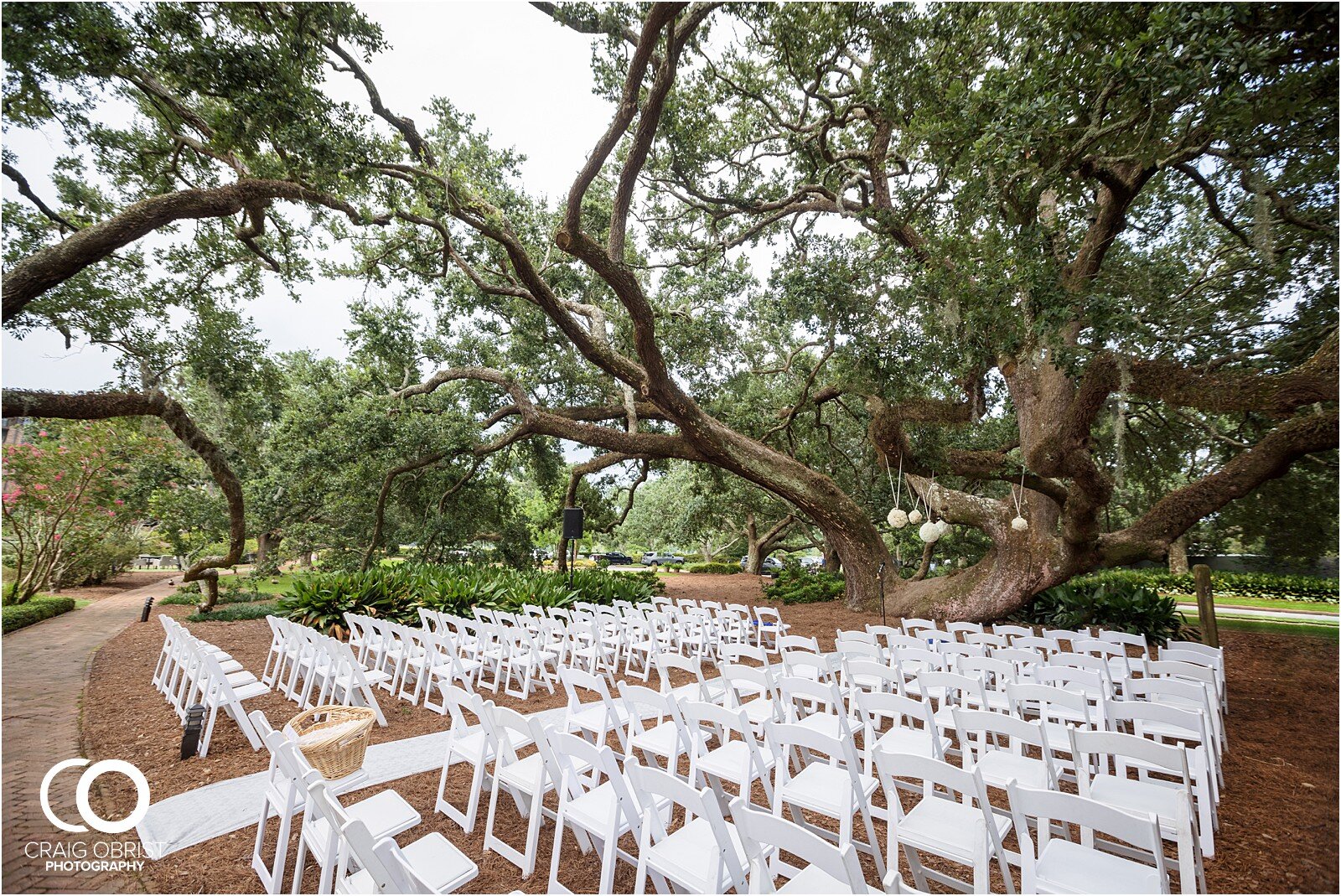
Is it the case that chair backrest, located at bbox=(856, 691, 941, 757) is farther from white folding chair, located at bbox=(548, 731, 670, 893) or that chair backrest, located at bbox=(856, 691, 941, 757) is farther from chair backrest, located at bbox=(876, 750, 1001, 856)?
white folding chair, located at bbox=(548, 731, 670, 893)

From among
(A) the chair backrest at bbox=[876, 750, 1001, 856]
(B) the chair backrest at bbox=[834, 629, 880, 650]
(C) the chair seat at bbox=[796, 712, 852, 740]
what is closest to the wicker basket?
(C) the chair seat at bbox=[796, 712, 852, 740]

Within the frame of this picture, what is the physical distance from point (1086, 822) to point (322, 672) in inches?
231

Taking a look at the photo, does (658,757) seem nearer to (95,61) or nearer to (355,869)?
(355,869)

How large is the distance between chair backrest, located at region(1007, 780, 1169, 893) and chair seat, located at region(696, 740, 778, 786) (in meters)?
1.18

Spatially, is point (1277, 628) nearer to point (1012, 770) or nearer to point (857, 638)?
point (857, 638)

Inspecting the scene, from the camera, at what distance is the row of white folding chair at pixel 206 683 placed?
3877mm

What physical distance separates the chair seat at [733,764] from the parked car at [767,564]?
15.5m

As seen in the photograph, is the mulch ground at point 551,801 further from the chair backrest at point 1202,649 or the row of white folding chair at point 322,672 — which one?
the chair backrest at point 1202,649

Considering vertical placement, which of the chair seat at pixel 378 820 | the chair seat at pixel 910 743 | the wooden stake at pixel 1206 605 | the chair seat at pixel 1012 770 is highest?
the wooden stake at pixel 1206 605

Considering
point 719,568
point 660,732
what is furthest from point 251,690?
point 719,568

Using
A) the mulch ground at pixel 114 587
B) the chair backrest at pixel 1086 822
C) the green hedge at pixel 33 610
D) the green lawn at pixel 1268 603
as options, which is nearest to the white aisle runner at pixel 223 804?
the chair backrest at pixel 1086 822

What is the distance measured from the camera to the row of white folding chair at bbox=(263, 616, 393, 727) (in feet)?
15.0

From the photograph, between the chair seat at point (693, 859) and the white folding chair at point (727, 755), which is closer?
the chair seat at point (693, 859)

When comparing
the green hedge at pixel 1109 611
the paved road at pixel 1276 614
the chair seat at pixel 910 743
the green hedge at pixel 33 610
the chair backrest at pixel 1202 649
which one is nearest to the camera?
the chair seat at pixel 910 743
